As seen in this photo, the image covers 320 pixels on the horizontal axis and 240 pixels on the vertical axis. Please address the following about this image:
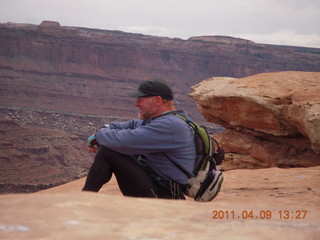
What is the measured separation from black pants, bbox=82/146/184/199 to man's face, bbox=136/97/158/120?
1.25 ft

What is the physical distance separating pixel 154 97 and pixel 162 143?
375 mm

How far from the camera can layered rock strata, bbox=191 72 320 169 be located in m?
7.79

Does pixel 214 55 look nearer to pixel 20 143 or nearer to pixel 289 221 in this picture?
pixel 20 143

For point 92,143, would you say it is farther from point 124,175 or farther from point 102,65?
point 102,65

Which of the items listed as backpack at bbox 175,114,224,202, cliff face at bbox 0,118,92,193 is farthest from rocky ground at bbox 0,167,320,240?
cliff face at bbox 0,118,92,193

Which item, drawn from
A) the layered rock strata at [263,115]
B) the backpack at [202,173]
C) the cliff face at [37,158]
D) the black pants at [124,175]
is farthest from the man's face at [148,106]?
the cliff face at [37,158]

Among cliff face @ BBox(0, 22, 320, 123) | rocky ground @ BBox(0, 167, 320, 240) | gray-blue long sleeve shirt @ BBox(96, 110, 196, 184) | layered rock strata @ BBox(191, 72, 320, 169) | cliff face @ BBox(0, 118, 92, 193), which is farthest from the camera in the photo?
cliff face @ BBox(0, 22, 320, 123)

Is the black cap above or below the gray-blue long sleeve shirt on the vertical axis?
above

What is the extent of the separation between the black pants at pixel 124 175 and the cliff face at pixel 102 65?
42819 millimetres

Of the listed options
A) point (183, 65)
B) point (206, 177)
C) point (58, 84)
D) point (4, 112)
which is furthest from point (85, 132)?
point (206, 177)

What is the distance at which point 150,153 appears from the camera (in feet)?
10.2

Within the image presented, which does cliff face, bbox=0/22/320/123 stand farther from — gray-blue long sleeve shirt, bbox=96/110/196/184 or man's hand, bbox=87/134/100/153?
gray-blue long sleeve shirt, bbox=96/110/196/184

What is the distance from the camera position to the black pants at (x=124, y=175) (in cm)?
300

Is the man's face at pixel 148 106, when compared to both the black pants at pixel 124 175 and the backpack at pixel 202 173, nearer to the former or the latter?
the backpack at pixel 202 173
